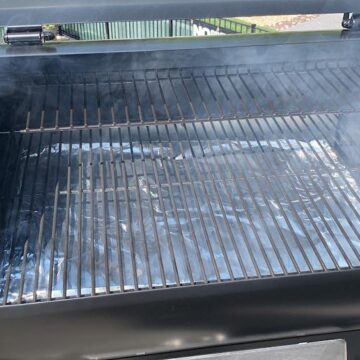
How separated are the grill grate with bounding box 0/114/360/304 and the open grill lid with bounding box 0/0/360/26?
10.0 inches

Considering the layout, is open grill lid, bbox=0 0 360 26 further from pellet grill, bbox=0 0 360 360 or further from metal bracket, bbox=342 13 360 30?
metal bracket, bbox=342 13 360 30

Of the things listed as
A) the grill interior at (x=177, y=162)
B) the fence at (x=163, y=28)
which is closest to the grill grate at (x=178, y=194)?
the grill interior at (x=177, y=162)

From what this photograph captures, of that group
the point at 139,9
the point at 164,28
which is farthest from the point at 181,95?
the point at 164,28

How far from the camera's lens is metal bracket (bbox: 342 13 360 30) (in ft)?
3.27

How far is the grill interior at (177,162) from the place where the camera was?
0.96 m

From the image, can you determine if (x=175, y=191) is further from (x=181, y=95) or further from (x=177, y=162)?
(x=181, y=95)

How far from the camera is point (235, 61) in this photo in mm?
1008

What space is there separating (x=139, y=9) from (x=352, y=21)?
19.5 inches

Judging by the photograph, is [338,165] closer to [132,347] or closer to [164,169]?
[164,169]

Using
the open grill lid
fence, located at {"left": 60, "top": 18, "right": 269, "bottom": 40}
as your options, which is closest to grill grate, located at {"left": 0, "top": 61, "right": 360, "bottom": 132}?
the open grill lid

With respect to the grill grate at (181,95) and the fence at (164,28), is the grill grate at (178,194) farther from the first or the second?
the fence at (164,28)

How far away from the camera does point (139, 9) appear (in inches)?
31.9

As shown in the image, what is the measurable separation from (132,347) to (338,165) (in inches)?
27.9

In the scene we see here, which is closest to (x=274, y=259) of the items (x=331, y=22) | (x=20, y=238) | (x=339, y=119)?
(x=339, y=119)
